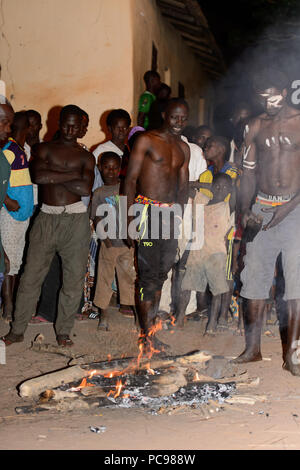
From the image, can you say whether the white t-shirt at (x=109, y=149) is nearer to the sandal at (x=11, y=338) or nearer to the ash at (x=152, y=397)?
the sandal at (x=11, y=338)

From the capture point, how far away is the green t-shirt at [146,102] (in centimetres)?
691

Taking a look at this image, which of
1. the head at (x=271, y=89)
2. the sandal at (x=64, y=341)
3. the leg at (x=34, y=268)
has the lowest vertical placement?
the sandal at (x=64, y=341)

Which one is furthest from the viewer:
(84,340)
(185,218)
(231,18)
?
(231,18)

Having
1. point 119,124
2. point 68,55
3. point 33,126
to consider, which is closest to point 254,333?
point 119,124

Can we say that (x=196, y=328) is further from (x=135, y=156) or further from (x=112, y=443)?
(x=112, y=443)

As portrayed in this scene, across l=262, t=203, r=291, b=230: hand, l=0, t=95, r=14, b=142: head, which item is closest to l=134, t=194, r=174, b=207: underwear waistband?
l=262, t=203, r=291, b=230: hand

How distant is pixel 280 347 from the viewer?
4898mm

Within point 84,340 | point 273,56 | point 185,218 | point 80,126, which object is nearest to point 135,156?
point 80,126

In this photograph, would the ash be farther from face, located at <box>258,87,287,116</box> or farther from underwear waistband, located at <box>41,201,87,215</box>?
face, located at <box>258,87,287,116</box>

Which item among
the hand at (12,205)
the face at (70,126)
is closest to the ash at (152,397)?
the hand at (12,205)

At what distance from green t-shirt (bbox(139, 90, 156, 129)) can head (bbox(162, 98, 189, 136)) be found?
2.34 meters

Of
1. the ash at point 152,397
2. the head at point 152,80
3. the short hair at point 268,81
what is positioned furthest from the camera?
the head at point 152,80

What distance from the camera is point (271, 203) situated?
4.31 meters
